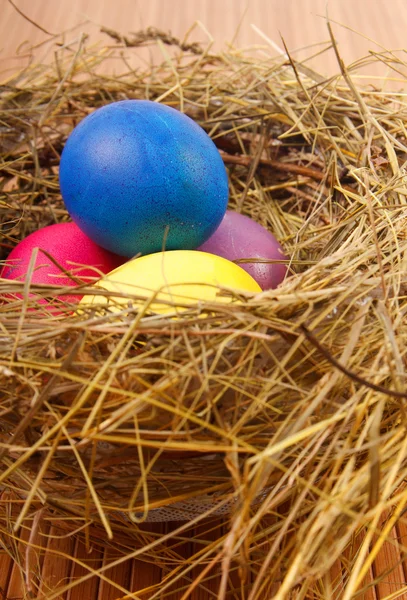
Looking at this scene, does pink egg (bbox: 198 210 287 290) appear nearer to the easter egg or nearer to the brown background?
the easter egg

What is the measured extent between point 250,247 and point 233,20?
760mm

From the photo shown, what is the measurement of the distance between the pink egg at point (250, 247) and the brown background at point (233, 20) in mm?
550

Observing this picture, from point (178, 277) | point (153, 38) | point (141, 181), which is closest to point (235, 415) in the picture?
point (178, 277)

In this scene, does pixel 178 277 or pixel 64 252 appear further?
pixel 64 252

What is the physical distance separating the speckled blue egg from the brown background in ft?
1.94

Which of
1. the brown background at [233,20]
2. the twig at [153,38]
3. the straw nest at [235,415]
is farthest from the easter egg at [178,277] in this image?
the brown background at [233,20]

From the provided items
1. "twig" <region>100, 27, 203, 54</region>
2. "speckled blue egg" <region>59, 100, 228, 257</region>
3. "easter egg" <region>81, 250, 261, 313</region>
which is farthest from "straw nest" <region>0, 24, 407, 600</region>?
"twig" <region>100, 27, 203, 54</region>

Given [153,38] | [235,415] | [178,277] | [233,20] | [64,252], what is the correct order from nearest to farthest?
1. [235,415]
2. [178,277]
3. [64,252]
4. [153,38]
5. [233,20]

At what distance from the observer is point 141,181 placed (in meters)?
0.65

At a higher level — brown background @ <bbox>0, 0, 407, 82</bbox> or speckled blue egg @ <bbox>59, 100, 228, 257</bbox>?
brown background @ <bbox>0, 0, 407, 82</bbox>

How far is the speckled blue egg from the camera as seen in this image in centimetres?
65

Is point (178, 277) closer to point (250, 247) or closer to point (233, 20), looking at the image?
point (250, 247)

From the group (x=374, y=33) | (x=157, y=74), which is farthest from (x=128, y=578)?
(x=374, y=33)

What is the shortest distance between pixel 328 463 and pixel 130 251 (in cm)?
33
